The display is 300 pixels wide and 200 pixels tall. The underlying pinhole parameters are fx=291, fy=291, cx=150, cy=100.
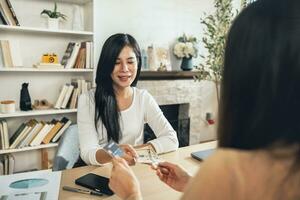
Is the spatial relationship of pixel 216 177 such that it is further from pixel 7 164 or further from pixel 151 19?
pixel 151 19

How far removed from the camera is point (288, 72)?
462 millimetres

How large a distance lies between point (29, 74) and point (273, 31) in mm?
2750

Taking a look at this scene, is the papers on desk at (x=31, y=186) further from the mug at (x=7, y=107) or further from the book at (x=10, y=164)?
the book at (x=10, y=164)

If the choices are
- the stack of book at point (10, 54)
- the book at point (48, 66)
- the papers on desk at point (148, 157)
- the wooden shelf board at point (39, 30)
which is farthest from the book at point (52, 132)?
the papers on desk at point (148, 157)

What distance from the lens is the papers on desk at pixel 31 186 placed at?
1005 mm

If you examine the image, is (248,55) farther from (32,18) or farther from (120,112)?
(32,18)

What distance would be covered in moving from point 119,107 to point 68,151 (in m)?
0.40

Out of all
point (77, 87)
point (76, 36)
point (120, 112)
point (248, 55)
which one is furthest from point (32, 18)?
point (248, 55)

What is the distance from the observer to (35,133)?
2.72 meters

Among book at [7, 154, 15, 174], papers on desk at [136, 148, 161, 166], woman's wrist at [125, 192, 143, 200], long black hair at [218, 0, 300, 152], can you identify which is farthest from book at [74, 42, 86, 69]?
long black hair at [218, 0, 300, 152]

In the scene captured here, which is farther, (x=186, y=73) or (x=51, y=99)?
(x=186, y=73)

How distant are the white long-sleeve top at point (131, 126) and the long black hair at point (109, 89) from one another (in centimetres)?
4

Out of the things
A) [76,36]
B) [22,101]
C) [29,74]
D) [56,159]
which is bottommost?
[56,159]

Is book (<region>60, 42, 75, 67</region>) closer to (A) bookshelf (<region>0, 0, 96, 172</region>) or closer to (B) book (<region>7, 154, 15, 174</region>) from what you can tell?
(A) bookshelf (<region>0, 0, 96, 172</region>)
